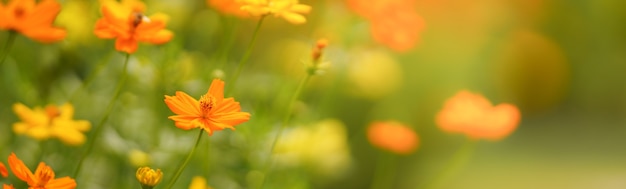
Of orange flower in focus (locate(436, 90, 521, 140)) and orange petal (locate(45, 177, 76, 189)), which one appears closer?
orange petal (locate(45, 177, 76, 189))

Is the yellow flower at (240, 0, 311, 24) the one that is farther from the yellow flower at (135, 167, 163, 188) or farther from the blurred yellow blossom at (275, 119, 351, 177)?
the blurred yellow blossom at (275, 119, 351, 177)

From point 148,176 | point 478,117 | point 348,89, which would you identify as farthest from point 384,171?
point 148,176

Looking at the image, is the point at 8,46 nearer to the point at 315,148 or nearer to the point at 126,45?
the point at 126,45

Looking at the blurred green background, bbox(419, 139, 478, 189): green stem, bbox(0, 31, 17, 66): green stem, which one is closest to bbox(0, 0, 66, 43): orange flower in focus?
bbox(0, 31, 17, 66): green stem

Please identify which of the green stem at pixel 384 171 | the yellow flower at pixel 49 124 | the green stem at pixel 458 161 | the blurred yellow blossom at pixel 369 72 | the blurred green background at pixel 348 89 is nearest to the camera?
the yellow flower at pixel 49 124

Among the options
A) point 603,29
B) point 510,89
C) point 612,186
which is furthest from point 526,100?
point 612,186

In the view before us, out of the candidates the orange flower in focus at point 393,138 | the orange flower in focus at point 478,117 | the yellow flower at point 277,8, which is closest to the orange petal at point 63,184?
the yellow flower at point 277,8

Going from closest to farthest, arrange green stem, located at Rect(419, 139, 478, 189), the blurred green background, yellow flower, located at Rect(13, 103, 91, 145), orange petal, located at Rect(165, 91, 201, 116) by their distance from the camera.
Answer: orange petal, located at Rect(165, 91, 201, 116), yellow flower, located at Rect(13, 103, 91, 145), the blurred green background, green stem, located at Rect(419, 139, 478, 189)

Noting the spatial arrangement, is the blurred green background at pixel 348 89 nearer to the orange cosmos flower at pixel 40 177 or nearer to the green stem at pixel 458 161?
the green stem at pixel 458 161
